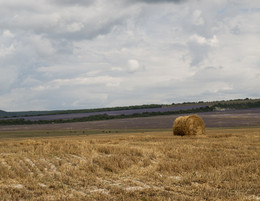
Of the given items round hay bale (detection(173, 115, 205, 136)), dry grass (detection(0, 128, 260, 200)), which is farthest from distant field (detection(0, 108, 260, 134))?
dry grass (detection(0, 128, 260, 200))

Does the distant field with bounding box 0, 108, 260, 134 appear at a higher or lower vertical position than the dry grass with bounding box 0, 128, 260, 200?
lower

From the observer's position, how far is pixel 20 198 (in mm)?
7547

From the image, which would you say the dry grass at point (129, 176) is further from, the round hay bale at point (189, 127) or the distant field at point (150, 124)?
the distant field at point (150, 124)

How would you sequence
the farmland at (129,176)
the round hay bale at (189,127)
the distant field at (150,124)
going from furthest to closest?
the distant field at (150,124) < the round hay bale at (189,127) < the farmland at (129,176)

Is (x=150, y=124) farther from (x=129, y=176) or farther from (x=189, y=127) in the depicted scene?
(x=129, y=176)

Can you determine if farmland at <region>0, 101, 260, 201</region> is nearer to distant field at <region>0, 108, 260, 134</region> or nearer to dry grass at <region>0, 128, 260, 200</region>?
dry grass at <region>0, 128, 260, 200</region>

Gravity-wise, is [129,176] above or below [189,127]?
below

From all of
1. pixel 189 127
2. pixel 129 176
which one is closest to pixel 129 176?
pixel 129 176

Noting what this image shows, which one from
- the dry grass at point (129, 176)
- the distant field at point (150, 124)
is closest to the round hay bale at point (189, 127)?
the distant field at point (150, 124)

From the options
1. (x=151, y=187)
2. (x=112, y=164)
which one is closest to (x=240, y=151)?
(x=112, y=164)

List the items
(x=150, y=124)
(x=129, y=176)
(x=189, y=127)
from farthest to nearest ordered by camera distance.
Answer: (x=150, y=124) → (x=189, y=127) → (x=129, y=176)

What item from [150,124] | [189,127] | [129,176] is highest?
[189,127]

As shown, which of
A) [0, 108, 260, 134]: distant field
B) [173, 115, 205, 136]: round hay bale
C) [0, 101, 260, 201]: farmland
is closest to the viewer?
[0, 101, 260, 201]: farmland

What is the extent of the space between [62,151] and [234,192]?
8.60 metres
